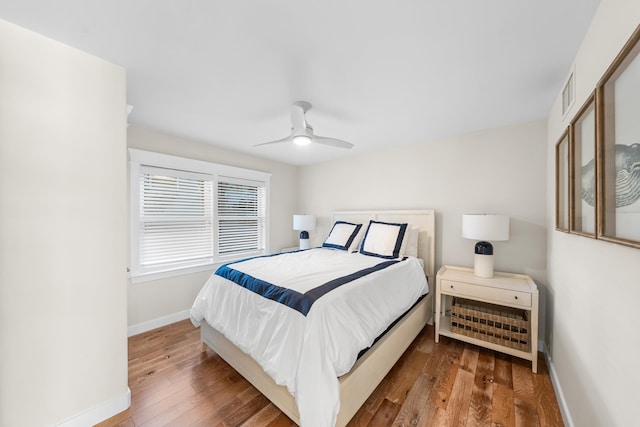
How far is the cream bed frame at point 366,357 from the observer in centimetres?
151

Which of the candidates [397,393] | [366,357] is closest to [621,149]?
[366,357]

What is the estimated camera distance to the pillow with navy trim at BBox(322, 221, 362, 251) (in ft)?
11.1

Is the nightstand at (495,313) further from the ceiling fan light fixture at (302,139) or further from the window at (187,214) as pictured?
the window at (187,214)

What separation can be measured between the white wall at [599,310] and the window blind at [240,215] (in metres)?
3.74

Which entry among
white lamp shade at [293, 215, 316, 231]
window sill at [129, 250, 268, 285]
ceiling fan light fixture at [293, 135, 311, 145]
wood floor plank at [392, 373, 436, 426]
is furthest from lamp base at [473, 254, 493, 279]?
window sill at [129, 250, 268, 285]

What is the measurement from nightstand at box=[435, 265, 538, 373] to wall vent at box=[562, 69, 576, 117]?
1.49 metres

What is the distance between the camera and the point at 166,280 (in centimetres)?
301

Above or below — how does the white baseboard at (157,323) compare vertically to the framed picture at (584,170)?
below

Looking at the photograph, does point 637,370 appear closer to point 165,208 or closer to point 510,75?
point 510,75

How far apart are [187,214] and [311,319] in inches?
101

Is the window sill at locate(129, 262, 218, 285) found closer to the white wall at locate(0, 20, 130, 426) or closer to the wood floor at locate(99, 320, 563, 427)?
the wood floor at locate(99, 320, 563, 427)

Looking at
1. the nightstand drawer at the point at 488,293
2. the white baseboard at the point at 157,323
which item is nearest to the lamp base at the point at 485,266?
the nightstand drawer at the point at 488,293

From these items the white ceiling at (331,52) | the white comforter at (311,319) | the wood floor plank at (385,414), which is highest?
the white ceiling at (331,52)

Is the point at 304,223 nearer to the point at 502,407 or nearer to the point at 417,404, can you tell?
the point at 417,404
